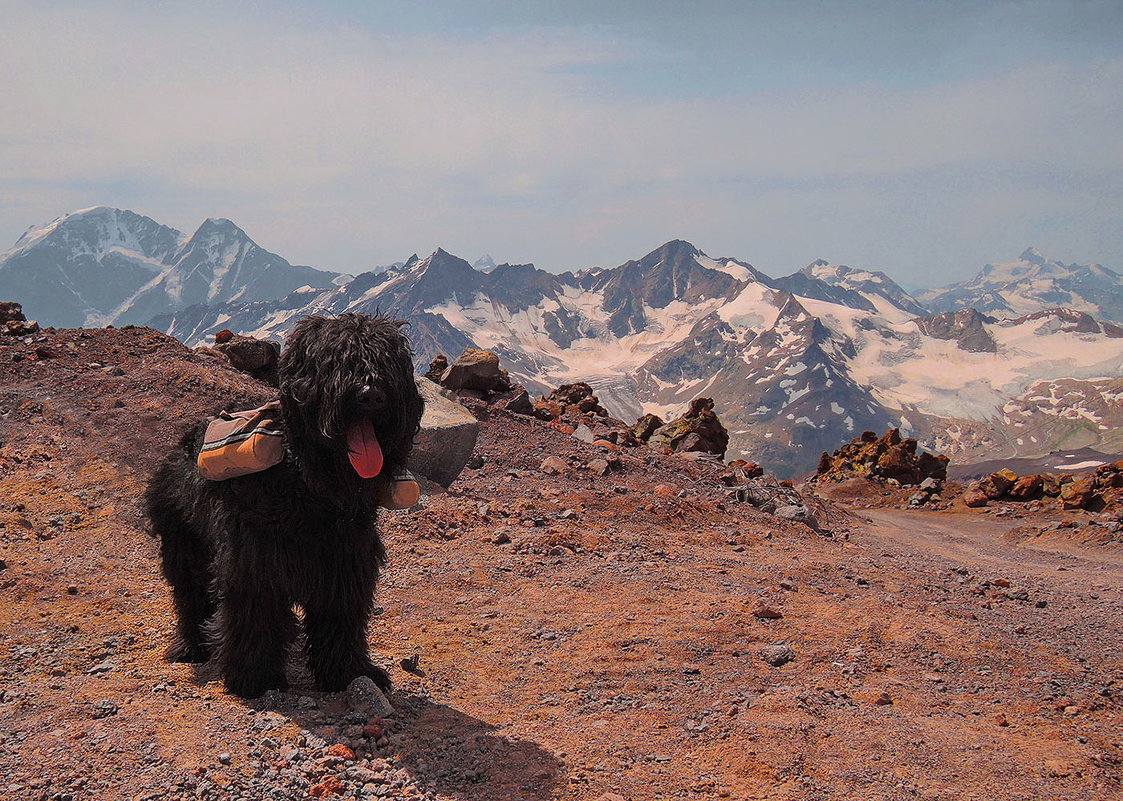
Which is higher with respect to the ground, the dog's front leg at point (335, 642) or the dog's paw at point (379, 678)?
the dog's front leg at point (335, 642)

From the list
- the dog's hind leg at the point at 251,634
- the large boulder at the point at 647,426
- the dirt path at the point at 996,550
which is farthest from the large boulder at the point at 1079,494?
the dog's hind leg at the point at 251,634

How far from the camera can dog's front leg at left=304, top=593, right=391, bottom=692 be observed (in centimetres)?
619

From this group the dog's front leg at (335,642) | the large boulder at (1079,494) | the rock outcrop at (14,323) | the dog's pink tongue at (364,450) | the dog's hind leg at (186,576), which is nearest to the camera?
the dog's pink tongue at (364,450)

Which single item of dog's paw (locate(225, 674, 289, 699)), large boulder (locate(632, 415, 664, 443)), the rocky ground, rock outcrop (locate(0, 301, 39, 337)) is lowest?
large boulder (locate(632, 415, 664, 443))

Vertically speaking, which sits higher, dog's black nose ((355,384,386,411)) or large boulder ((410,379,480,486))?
dog's black nose ((355,384,386,411))

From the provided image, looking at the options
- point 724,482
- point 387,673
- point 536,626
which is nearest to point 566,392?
point 724,482

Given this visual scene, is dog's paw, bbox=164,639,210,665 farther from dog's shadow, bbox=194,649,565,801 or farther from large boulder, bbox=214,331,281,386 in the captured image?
A: large boulder, bbox=214,331,281,386

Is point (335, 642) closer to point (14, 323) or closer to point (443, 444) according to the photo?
point (443, 444)

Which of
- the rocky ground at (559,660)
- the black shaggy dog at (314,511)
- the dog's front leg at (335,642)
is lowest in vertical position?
the rocky ground at (559,660)

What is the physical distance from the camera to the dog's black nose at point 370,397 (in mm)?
5227

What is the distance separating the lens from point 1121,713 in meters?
6.93

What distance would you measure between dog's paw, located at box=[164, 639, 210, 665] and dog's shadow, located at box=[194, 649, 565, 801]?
13.5 inches

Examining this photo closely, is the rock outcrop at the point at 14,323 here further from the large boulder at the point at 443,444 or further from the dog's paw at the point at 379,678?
the dog's paw at the point at 379,678

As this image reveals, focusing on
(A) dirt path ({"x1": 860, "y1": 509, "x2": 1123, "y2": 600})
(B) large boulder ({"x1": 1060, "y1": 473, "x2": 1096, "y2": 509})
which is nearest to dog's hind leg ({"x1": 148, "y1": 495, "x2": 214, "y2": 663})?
(A) dirt path ({"x1": 860, "y1": 509, "x2": 1123, "y2": 600})
